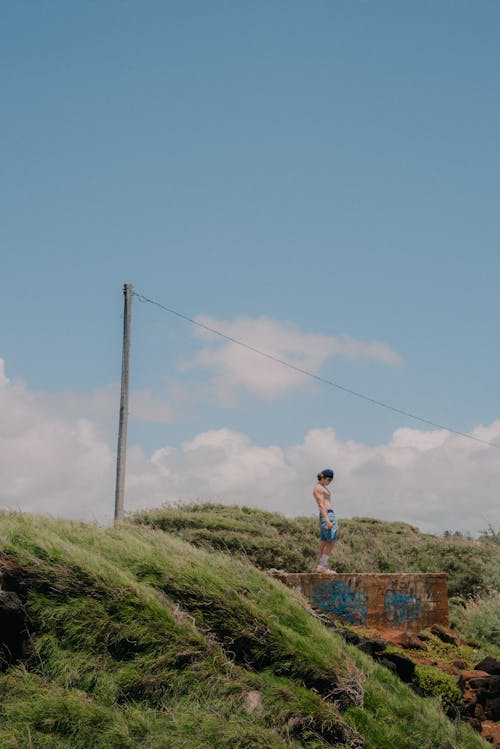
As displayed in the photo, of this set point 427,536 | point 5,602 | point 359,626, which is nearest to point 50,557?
point 5,602

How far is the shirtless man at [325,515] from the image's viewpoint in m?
14.4

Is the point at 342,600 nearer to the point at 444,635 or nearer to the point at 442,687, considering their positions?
the point at 444,635

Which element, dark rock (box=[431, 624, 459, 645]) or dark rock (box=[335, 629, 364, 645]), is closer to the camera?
dark rock (box=[335, 629, 364, 645])

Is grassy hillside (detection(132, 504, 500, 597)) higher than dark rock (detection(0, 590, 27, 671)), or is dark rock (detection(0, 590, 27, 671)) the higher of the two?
grassy hillside (detection(132, 504, 500, 597))

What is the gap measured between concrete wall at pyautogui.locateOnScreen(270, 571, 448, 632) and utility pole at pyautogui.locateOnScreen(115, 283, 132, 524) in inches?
252

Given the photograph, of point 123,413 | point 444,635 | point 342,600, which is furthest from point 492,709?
point 123,413

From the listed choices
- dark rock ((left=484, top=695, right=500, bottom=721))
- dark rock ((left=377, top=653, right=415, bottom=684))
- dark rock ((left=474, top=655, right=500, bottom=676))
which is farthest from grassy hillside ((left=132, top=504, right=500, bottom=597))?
dark rock ((left=484, top=695, right=500, bottom=721))

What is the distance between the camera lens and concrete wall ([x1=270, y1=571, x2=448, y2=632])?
13.6m

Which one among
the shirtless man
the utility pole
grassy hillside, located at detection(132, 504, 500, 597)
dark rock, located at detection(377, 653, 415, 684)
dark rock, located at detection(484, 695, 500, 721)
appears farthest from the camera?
the utility pole

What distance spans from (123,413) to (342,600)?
8239mm

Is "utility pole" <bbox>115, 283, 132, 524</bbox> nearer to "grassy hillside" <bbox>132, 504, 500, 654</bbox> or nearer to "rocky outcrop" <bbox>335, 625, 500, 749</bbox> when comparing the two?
"grassy hillside" <bbox>132, 504, 500, 654</bbox>

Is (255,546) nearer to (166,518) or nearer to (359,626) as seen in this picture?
(166,518)

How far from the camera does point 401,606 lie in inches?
575

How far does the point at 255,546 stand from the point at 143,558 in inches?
321
